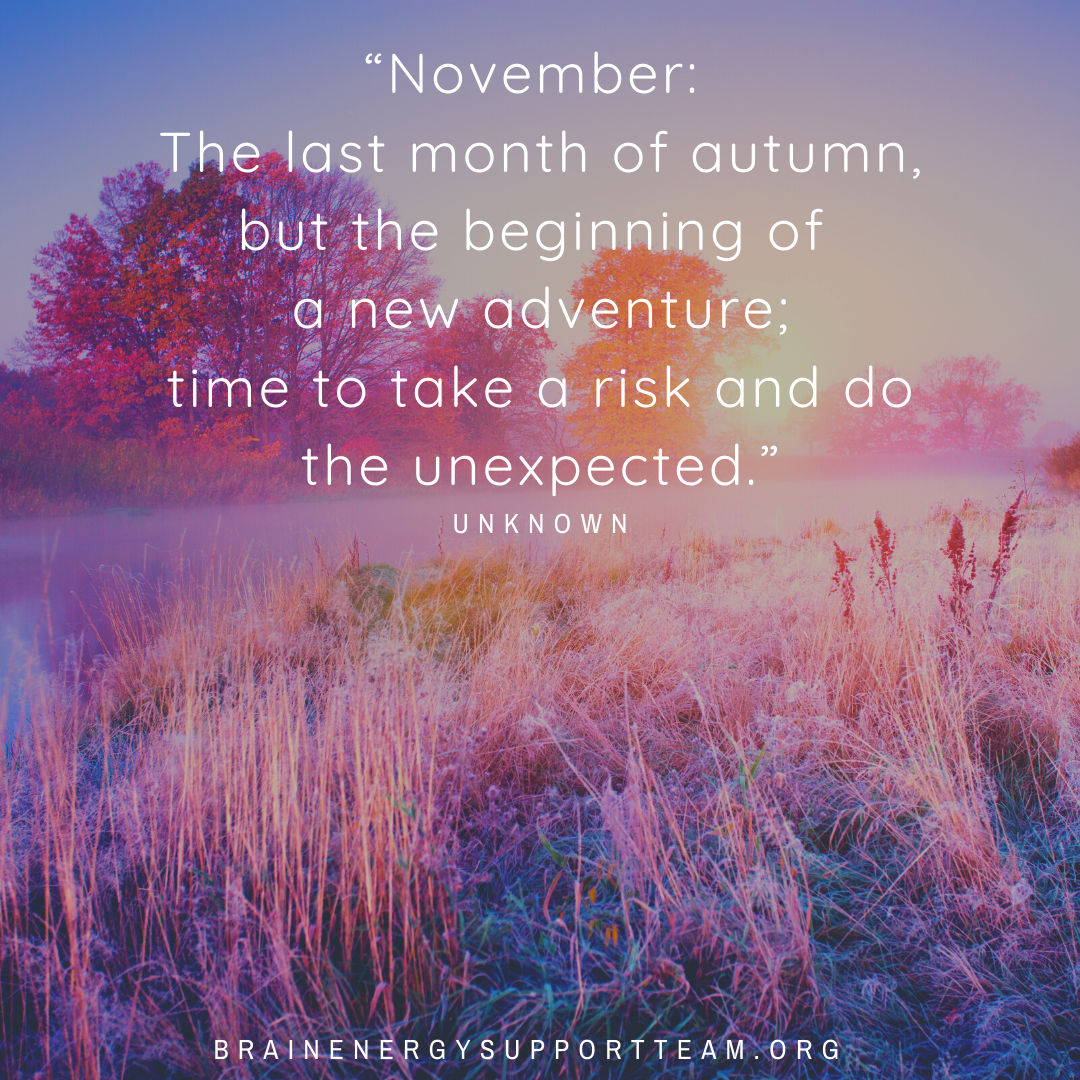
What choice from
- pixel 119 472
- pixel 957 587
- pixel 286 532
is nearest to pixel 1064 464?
pixel 957 587

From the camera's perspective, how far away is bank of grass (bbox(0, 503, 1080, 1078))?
64.3 inches

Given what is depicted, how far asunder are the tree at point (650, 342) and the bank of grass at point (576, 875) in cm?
1807

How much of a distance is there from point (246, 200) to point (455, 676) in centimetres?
1872

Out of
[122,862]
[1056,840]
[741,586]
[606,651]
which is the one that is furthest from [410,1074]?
[741,586]

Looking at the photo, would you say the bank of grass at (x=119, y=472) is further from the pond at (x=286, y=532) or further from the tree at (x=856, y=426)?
the tree at (x=856, y=426)

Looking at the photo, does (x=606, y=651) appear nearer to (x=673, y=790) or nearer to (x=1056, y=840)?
(x=673, y=790)

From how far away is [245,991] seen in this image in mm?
1736

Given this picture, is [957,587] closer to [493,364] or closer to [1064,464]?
[1064,464]

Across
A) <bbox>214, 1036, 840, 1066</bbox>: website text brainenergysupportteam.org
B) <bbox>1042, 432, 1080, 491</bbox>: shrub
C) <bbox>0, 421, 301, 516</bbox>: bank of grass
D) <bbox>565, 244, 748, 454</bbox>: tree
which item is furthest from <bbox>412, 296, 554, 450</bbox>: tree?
<bbox>214, 1036, 840, 1066</bbox>: website text brainenergysupportteam.org

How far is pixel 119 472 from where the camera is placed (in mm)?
14484

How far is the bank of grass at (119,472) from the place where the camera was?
12951 millimetres

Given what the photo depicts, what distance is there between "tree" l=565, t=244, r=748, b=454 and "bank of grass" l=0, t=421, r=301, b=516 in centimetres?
1041

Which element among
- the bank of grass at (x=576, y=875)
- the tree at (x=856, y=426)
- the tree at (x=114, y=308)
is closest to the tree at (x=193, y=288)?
the tree at (x=114, y=308)

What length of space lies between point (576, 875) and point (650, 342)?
782 inches
